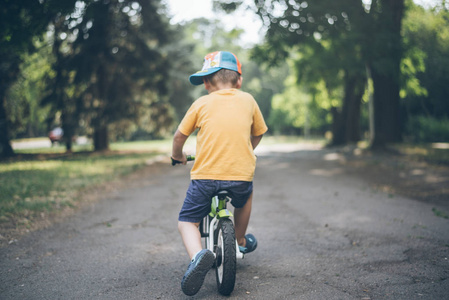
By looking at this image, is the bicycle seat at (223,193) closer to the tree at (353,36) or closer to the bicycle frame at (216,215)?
the bicycle frame at (216,215)

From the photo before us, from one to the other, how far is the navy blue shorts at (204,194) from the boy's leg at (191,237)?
41mm

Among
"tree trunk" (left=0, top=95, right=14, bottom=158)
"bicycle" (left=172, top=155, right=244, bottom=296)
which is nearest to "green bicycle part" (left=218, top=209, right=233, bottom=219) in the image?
"bicycle" (left=172, top=155, right=244, bottom=296)

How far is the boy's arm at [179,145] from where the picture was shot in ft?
10.5

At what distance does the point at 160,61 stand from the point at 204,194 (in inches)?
768

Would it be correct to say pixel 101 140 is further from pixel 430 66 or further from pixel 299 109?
pixel 299 109

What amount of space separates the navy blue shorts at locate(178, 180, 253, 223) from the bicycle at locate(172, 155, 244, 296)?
0.15 ft

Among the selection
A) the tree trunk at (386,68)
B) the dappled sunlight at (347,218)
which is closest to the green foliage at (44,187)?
the dappled sunlight at (347,218)

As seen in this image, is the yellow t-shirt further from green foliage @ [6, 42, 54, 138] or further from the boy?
green foliage @ [6, 42, 54, 138]

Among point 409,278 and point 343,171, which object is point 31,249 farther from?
point 343,171

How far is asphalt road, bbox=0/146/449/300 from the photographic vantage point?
324 cm

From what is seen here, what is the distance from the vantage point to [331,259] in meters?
4.01

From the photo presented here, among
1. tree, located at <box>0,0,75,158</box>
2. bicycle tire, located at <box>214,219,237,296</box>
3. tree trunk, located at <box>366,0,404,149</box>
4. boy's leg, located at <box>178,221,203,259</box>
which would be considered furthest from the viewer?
tree trunk, located at <box>366,0,404,149</box>

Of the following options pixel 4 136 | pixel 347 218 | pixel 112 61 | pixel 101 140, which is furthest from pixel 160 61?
pixel 347 218

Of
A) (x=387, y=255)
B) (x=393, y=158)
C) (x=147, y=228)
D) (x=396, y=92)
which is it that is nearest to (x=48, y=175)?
(x=147, y=228)
